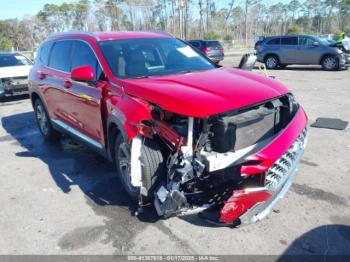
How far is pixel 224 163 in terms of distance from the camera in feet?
10.1

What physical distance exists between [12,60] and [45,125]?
6.68 m

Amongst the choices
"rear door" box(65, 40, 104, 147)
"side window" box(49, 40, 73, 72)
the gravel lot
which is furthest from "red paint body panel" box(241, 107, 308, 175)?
"side window" box(49, 40, 73, 72)

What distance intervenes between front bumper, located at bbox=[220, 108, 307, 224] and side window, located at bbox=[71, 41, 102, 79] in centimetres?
227

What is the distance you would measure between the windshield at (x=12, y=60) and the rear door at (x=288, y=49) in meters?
12.3

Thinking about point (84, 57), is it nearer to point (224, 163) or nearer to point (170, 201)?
point (170, 201)

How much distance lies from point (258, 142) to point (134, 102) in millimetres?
1288

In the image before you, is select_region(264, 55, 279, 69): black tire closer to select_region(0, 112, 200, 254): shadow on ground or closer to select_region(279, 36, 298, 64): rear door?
select_region(279, 36, 298, 64): rear door

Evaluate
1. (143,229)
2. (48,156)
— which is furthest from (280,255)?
(48,156)

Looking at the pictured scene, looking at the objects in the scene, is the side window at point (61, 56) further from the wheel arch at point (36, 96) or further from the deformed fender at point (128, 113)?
the deformed fender at point (128, 113)

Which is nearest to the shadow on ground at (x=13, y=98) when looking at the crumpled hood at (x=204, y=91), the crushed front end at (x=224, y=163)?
the crumpled hood at (x=204, y=91)

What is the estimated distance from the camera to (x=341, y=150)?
5465 mm

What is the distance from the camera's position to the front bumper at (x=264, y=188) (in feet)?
10.0

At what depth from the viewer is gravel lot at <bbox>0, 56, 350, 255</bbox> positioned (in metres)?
3.28

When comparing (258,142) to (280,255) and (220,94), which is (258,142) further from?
(280,255)
